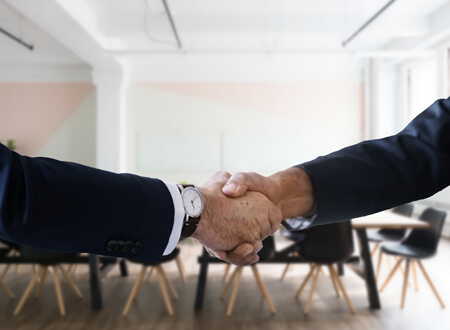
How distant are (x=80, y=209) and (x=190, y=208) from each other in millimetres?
285

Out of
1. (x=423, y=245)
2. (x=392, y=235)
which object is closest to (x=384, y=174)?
(x=423, y=245)

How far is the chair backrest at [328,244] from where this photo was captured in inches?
133

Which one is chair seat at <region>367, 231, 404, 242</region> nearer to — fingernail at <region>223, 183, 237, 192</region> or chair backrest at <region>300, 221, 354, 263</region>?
chair backrest at <region>300, 221, 354, 263</region>

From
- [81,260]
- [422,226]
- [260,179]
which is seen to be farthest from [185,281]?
[260,179]

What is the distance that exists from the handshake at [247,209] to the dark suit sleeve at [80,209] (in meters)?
0.20

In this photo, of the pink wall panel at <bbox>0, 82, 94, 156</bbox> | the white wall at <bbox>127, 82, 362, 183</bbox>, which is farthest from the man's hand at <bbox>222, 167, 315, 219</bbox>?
the pink wall panel at <bbox>0, 82, 94, 156</bbox>

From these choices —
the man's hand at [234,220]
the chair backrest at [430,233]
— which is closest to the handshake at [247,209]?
the man's hand at [234,220]

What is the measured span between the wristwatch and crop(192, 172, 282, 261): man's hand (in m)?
0.03

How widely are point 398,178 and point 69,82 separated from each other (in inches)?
343

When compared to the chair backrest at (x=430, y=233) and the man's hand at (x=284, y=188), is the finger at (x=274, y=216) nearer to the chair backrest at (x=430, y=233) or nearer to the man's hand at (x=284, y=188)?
the man's hand at (x=284, y=188)

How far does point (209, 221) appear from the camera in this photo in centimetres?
105

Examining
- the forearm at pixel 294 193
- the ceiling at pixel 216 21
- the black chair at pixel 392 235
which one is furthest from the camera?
the ceiling at pixel 216 21

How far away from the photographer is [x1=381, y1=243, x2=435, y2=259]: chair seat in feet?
11.4

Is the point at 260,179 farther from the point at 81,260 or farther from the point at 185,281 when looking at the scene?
the point at 185,281
